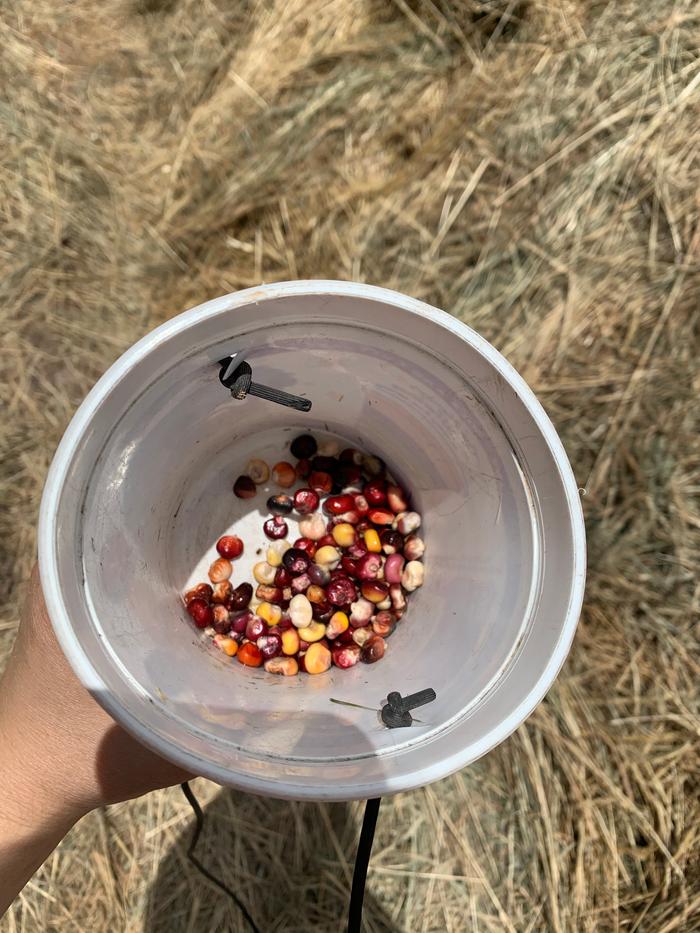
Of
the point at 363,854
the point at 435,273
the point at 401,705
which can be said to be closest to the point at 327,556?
the point at 401,705

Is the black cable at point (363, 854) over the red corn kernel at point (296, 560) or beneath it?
beneath

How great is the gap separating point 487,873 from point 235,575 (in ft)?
4.09

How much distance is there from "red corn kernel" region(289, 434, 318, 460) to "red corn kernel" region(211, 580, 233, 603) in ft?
1.15

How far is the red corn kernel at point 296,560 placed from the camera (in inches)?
64.4

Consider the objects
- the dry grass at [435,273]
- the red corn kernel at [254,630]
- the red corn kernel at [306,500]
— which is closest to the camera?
the red corn kernel at [254,630]

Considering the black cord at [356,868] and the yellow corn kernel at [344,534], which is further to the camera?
the yellow corn kernel at [344,534]

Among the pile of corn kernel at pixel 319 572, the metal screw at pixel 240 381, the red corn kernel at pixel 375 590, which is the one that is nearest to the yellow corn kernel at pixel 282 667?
the pile of corn kernel at pixel 319 572

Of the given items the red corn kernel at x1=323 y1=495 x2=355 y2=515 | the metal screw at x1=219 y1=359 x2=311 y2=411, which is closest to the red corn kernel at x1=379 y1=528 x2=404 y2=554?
the red corn kernel at x1=323 y1=495 x2=355 y2=515

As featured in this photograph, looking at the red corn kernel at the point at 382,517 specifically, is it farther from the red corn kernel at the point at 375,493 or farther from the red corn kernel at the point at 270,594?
the red corn kernel at the point at 270,594

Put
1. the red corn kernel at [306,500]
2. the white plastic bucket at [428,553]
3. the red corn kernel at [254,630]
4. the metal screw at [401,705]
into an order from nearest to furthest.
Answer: the white plastic bucket at [428,553] → the metal screw at [401,705] → the red corn kernel at [254,630] → the red corn kernel at [306,500]

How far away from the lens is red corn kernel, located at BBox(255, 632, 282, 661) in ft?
4.96

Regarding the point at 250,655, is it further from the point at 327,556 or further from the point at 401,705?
the point at 401,705

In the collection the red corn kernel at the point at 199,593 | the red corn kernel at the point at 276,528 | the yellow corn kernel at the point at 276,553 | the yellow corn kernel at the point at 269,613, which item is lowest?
the red corn kernel at the point at 199,593

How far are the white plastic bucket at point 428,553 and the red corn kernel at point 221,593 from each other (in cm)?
11
